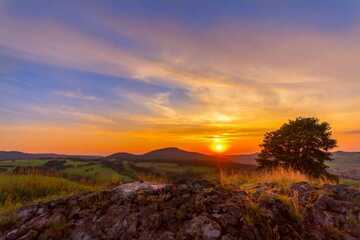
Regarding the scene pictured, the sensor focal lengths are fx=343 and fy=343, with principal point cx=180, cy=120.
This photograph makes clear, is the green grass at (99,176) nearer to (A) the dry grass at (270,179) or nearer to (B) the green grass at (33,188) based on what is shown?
(B) the green grass at (33,188)

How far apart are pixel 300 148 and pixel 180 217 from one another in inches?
1260

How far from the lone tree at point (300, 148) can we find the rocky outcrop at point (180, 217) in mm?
27946

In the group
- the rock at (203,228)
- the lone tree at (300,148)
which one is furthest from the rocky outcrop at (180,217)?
the lone tree at (300,148)

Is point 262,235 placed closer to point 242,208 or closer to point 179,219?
point 242,208

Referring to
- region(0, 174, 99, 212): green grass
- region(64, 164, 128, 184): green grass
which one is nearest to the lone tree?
region(64, 164, 128, 184): green grass

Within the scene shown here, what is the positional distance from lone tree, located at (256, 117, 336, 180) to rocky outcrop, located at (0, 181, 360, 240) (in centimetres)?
2795

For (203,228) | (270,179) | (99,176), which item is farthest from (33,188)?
(99,176)

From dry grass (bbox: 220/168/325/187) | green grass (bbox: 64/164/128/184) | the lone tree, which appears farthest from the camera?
the lone tree

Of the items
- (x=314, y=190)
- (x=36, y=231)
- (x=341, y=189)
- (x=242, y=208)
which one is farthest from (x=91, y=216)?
(x=341, y=189)

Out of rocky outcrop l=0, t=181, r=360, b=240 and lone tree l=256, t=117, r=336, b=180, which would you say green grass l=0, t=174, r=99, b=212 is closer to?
rocky outcrop l=0, t=181, r=360, b=240

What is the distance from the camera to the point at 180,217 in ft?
21.5

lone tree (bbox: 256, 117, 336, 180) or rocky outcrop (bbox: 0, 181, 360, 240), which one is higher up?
lone tree (bbox: 256, 117, 336, 180)

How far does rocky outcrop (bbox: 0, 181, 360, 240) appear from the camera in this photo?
6266 millimetres

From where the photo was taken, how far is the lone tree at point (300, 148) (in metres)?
35.3
